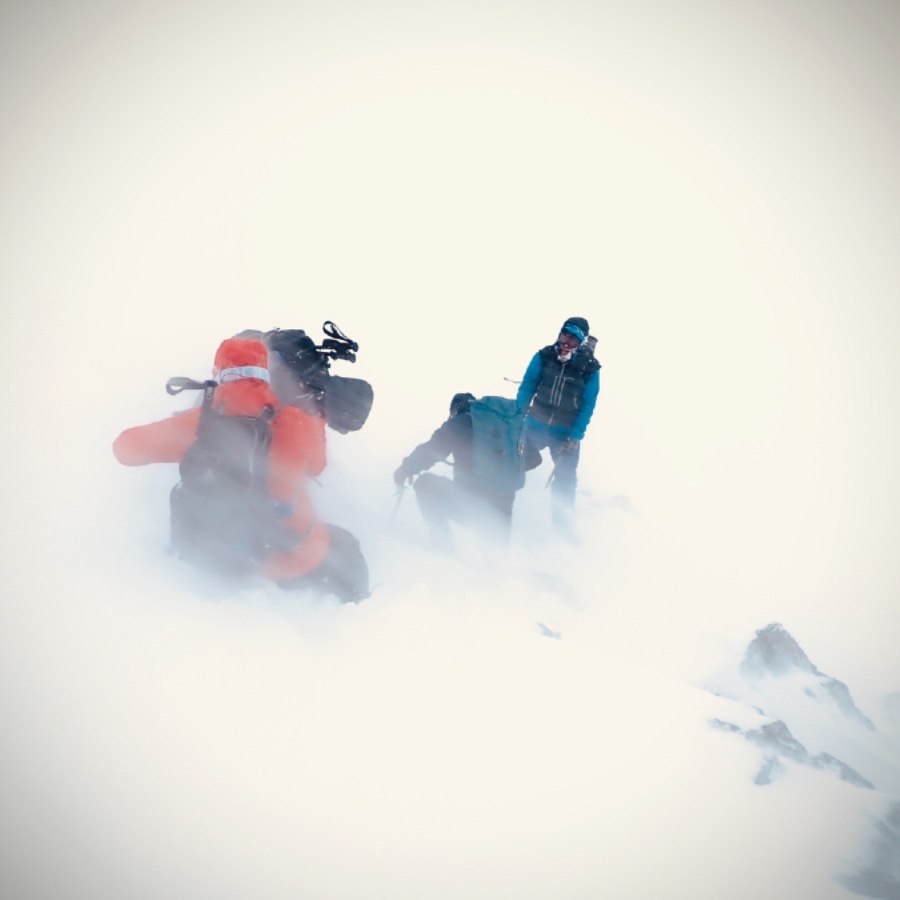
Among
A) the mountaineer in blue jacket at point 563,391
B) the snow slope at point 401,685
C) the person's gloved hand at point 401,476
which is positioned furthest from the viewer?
the mountaineer in blue jacket at point 563,391

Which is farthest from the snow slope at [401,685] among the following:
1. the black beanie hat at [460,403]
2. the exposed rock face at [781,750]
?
the black beanie hat at [460,403]

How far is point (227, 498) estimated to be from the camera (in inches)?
125

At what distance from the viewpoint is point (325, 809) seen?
112 inches

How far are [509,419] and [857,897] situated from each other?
4567 mm

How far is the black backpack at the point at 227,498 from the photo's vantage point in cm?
307

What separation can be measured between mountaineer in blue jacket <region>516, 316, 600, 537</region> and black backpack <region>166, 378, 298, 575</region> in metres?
3.58

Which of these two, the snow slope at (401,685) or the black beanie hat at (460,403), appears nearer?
the snow slope at (401,685)

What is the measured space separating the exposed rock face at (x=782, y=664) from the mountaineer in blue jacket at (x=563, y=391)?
10.7 ft

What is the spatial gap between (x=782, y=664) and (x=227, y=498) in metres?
6.63

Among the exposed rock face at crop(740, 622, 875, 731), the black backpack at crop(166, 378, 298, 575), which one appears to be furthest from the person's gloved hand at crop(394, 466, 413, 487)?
the exposed rock face at crop(740, 622, 875, 731)

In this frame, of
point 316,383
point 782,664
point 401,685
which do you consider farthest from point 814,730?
point 316,383

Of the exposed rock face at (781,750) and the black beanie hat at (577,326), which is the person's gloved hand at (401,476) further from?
the exposed rock face at (781,750)

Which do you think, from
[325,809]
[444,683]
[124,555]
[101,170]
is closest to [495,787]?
[444,683]

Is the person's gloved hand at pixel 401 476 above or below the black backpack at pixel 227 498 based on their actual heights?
above
